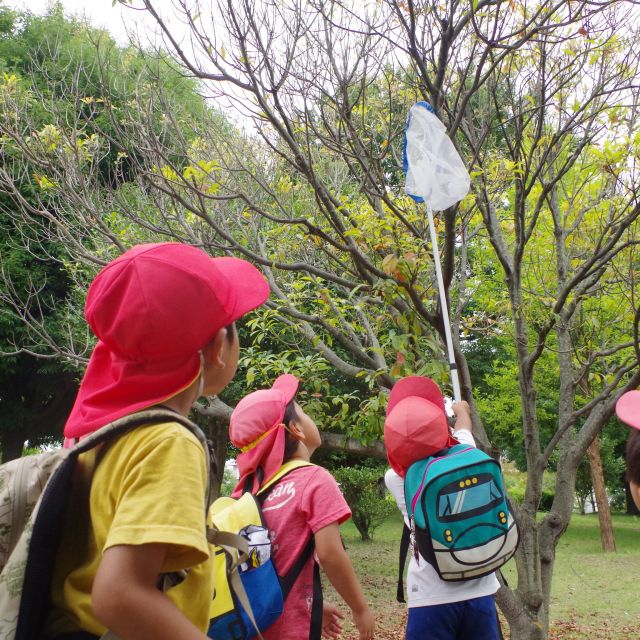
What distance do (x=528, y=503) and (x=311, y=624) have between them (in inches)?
84.4

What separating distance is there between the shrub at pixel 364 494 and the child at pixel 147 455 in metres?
11.4

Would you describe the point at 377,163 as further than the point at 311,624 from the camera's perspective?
Yes

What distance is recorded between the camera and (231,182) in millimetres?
5672

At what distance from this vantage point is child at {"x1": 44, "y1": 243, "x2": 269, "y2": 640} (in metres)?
1.06

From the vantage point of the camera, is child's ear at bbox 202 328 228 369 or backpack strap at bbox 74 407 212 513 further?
child's ear at bbox 202 328 228 369

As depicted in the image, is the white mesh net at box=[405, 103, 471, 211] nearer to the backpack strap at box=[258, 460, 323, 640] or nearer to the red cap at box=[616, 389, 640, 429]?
the backpack strap at box=[258, 460, 323, 640]

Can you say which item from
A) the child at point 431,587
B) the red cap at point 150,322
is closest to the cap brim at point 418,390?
the child at point 431,587

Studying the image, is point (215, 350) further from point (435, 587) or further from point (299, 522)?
point (435, 587)

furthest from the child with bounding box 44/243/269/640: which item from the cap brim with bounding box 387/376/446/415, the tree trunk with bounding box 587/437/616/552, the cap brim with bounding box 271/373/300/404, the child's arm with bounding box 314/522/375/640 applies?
the tree trunk with bounding box 587/437/616/552

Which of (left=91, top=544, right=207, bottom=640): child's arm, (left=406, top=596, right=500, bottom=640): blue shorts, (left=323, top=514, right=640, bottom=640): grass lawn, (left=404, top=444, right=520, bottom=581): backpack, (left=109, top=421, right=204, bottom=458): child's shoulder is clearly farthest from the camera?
(left=323, top=514, right=640, bottom=640): grass lawn

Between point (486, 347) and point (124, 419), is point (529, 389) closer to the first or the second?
point (124, 419)

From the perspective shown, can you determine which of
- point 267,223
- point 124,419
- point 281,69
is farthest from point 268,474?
point 267,223

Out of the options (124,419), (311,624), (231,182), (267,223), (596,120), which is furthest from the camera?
(267,223)

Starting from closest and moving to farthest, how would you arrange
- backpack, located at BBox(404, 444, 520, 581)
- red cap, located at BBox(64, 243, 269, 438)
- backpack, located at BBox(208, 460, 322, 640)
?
red cap, located at BBox(64, 243, 269, 438) → backpack, located at BBox(208, 460, 322, 640) → backpack, located at BBox(404, 444, 520, 581)
